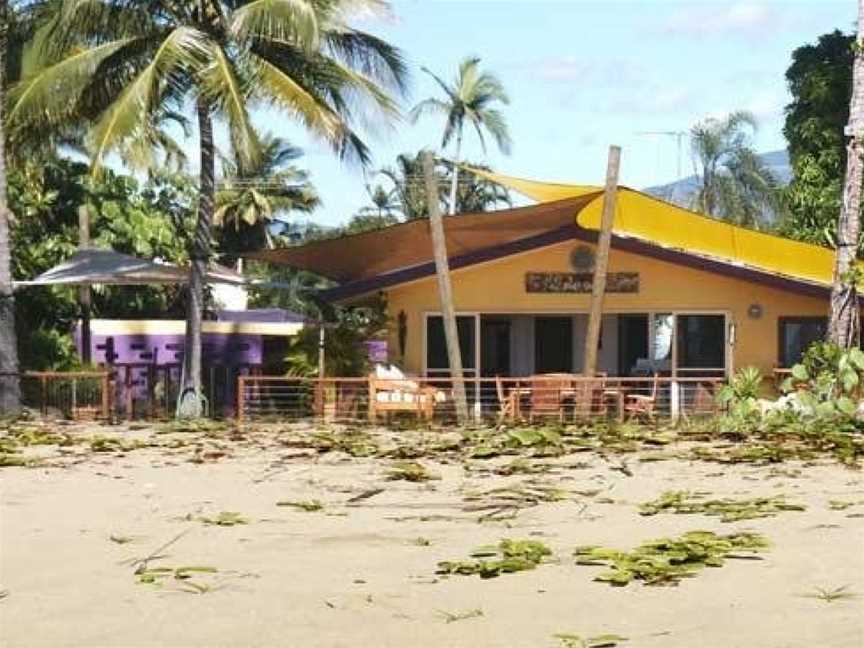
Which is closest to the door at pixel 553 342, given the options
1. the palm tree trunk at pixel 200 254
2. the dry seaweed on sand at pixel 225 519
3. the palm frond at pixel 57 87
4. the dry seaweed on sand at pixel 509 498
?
the palm tree trunk at pixel 200 254

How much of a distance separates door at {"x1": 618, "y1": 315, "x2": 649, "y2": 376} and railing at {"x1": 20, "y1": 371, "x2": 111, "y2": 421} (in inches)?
355

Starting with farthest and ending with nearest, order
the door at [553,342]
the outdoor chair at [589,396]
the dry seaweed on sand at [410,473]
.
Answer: the door at [553,342] < the outdoor chair at [589,396] < the dry seaweed on sand at [410,473]

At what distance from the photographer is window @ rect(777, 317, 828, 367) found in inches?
903

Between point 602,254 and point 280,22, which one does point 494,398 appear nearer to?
point 602,254

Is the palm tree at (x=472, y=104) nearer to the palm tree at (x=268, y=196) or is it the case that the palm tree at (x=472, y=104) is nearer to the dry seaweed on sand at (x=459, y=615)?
the palm tree at (x=268, y=196)

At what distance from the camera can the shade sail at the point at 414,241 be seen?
809 inches

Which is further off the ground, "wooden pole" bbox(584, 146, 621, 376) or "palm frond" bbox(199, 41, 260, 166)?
"palm frond" bbox(199, 41, 260, 166)

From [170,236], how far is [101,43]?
558 inches

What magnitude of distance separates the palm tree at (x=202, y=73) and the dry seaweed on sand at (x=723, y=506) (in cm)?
1178

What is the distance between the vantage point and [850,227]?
1898 cm

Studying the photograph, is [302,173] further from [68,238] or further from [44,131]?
[44,131]

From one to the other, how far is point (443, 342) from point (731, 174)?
2438 centimetres

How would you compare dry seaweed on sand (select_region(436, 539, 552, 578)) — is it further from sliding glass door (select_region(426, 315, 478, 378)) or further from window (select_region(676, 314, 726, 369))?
window (select_region(676, 314, 726, 369))

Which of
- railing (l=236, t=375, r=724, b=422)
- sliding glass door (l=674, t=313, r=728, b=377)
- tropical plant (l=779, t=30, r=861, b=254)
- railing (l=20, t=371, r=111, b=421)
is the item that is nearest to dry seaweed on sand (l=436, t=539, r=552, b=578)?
railing (l=236, t=375, r=724, b=422)
